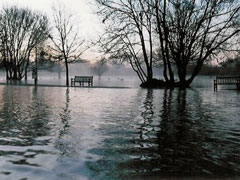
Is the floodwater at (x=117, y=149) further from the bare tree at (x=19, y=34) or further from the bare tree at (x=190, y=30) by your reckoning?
the bare tree at (x=19, y=34)

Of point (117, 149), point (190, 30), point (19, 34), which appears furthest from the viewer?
point (19, 34)

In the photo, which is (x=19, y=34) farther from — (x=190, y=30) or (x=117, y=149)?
(x=117, y=149)

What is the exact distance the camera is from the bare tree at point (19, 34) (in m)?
44.1

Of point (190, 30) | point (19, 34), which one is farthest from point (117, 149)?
point (19, 34)

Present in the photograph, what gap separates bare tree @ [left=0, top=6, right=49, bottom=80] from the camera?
145 ft

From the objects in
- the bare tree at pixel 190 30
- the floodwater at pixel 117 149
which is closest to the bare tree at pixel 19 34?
the bare tree at pixel 190 30

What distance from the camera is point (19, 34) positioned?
150 ft

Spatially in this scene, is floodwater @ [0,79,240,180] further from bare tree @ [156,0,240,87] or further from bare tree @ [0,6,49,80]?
bare tree @ [0,6,49,80]

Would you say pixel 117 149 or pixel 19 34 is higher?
pixel 19 34

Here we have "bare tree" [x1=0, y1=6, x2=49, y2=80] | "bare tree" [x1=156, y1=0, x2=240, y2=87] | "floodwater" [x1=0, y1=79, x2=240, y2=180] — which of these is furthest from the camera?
"bare tree" [x1=0, y1=6, x2=49, y2=80]

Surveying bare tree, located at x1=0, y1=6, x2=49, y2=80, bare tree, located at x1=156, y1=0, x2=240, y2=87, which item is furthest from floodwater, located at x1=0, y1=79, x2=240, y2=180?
bare tree, located at x1=0, y1=6, x2=49, y2=80

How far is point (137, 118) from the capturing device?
25.8ft

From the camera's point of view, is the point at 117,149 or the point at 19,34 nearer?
the point at 117,149

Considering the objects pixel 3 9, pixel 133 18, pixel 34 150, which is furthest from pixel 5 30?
pixel 34 150
